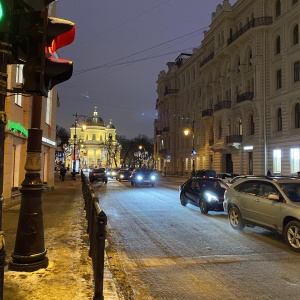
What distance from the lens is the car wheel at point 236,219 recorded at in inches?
417

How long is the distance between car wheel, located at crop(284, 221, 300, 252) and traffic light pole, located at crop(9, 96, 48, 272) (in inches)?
216

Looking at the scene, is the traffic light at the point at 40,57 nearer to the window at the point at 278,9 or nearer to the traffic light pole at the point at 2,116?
the traffic light pole at the point at 2,116

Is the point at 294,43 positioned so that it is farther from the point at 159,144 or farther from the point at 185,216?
the point at 159,144

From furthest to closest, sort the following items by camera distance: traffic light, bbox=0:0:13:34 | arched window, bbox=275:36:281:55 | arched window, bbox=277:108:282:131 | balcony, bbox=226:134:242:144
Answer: balcony, bbox=226:134:242:144, arched window, bbox=275:36:281:55, arched window, bbox=277:108:282:131, traffic light, bbox=0:0:13:34

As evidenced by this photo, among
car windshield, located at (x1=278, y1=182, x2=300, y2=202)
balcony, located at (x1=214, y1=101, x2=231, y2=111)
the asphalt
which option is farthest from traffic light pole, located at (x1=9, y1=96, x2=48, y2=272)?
balcony, located at (x1=214, y1=101, x2=231, y2=111)

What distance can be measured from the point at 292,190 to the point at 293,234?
144 centimetres

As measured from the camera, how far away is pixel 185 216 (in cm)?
1352

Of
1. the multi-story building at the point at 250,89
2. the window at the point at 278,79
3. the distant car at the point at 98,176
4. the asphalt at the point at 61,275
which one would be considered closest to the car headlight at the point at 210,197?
the asphalt at the point at 61,275

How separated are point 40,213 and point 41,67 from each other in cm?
356

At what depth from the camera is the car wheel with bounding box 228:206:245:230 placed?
1059cm

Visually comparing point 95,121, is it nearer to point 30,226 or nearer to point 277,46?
point 277,46

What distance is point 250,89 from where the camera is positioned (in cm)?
4003

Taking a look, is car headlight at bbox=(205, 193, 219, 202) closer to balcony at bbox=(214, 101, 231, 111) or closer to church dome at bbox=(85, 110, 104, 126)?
balcony at bbox=(214, 101, 231, 111)

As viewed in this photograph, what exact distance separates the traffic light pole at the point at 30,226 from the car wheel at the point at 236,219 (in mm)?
6283
